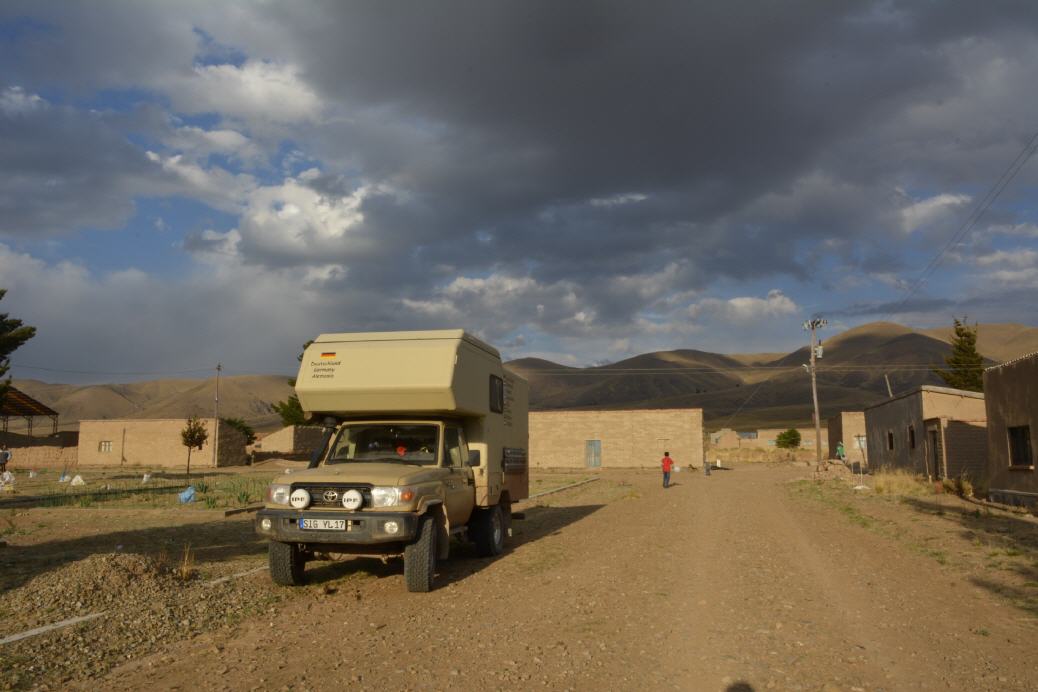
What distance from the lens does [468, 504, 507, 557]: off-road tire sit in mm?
11750

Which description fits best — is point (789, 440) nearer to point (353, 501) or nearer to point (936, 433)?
point (936, 433)

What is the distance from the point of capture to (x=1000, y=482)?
2077cm

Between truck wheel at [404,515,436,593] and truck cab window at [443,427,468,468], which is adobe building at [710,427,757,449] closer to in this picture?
truck cab window at [443,427,468,468]

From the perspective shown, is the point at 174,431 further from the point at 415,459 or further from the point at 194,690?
the point at 194,690

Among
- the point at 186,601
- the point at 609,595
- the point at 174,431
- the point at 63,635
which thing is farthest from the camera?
the point at 174,431

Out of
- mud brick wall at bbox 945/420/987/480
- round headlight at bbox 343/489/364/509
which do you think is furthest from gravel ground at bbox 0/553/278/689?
mud brick wall at bbox 945/420/987/480

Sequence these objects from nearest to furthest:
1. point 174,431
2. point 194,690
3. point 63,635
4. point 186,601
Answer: point 194,690 < point 63,635 < point 186,601 < point 174,431

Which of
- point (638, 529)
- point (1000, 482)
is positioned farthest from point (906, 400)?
point (638, 529)

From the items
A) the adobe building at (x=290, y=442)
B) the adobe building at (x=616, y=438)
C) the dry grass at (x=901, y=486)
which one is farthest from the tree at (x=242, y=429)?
the dry grass at (x=901, y=486)

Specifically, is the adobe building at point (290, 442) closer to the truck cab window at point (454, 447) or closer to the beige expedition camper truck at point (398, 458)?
the beige expedition camper truck at point (398, 458)

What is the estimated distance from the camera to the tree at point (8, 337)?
3866 centimetres

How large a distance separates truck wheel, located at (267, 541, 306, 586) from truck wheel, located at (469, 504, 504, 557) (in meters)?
3.18

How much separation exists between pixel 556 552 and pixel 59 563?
7.25m

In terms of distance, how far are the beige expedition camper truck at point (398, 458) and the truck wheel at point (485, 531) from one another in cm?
2
